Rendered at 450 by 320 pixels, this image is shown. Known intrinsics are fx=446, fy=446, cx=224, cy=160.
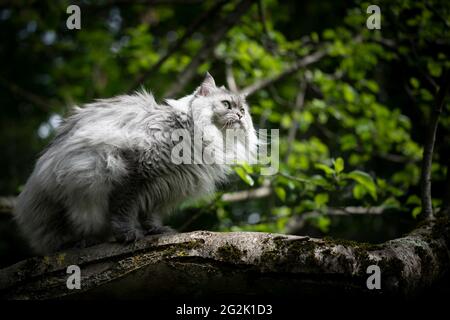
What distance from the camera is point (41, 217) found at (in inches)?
154

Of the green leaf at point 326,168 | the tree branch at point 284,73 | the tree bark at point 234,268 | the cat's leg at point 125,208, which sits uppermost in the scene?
the tree branch at point 284,73

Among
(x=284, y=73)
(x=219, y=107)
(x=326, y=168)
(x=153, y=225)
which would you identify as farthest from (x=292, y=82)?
(x=153, y=225)

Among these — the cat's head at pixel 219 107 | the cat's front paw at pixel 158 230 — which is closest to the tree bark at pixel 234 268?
the cat's front paw at pixel 158 230

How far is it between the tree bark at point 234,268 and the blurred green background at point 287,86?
115cm

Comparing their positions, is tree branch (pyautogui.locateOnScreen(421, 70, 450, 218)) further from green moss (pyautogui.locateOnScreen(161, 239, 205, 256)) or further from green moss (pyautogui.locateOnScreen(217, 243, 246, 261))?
green moss (pyautogui.locateOnScreen(161, 239, 205, 256))

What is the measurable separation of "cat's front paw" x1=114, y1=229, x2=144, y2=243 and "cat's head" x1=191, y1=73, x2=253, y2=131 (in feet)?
4.16

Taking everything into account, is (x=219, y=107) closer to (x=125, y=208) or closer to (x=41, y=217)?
(x=125, y=208)

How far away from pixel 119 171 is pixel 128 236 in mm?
606

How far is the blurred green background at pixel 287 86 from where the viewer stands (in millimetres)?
4996

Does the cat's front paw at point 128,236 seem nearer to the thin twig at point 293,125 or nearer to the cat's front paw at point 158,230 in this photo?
the cat's front paw at point 158,230

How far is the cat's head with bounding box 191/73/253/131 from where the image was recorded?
4180 millimetres

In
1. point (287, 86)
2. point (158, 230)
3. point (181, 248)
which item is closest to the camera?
point (181, 248)

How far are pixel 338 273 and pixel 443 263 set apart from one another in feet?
3.24
